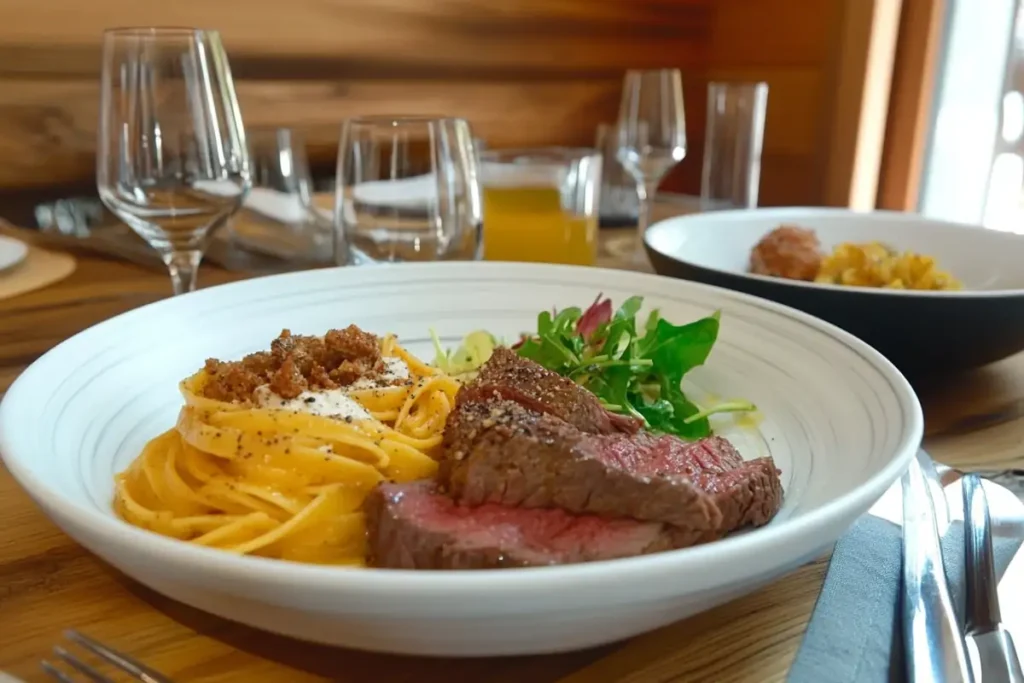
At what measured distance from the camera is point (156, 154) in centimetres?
160

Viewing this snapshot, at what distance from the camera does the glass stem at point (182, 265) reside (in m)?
1.66

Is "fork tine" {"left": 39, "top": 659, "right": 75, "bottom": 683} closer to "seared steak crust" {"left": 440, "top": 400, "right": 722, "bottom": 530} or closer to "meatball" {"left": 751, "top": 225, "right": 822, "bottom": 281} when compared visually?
"seared steak crust" {"left": 440, "top": 400, "right": 722, "bottom": 530}

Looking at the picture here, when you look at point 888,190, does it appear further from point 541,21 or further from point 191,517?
point 191,517

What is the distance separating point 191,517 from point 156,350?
381mm

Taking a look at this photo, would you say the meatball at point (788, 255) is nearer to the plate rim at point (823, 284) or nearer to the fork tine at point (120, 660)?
the plate rim at point (823, 284)

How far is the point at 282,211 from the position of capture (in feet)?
8.37

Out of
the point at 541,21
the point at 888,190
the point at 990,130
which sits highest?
the point at 541,21

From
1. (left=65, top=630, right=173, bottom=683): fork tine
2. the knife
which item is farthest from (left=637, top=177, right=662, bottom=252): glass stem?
(left=65, top=630, right=173, bottom=683): fork tine

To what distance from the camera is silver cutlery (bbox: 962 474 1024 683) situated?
75 centimetres

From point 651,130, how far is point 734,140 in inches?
23.2

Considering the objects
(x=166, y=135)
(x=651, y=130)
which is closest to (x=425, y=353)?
(x=166, y=135)

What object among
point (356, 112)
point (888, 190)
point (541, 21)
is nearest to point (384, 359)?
point (356, 112)

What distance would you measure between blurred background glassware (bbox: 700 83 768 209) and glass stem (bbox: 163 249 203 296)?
2315 millimetres

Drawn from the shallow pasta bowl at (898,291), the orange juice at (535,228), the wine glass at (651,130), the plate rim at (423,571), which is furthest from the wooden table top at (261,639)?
the wine glass at (651,130)
